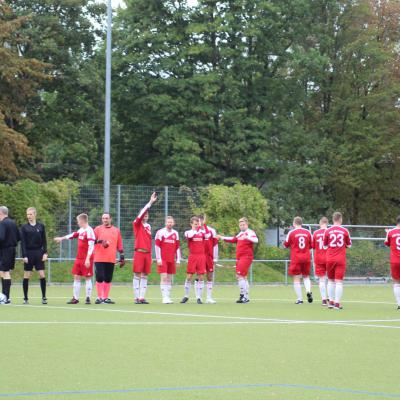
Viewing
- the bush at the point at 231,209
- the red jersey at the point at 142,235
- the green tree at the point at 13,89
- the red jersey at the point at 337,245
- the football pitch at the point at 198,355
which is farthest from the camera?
the bush at the point at 231,209

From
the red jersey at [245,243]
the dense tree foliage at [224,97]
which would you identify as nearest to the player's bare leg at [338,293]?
the red jersey at [245,243]

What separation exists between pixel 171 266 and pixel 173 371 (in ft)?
45.5

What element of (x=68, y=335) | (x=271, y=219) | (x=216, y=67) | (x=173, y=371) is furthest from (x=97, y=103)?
(x=173, y=371)

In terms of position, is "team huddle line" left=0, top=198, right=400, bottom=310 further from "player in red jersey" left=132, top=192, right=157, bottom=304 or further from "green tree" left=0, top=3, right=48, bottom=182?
"green tree" left=0, top=3, right=48, bottom=182

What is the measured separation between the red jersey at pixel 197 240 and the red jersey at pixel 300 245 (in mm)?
1890

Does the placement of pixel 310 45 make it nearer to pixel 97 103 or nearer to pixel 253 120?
pixel 253 120

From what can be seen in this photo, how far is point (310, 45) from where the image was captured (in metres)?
59.9

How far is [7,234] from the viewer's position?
23609 millimetres

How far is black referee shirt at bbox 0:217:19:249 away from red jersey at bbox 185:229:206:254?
4004 mm

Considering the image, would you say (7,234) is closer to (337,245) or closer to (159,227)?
(337,245)

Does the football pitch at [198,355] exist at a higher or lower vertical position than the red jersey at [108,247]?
lower

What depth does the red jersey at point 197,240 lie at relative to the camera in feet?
82.5

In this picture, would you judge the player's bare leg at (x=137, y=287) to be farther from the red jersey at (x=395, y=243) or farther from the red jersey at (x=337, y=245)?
the red jersey at (x=395, y=243)

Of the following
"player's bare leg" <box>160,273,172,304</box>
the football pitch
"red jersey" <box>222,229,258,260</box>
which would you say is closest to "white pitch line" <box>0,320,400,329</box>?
the football pitch
